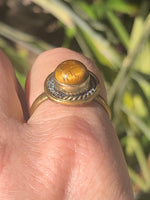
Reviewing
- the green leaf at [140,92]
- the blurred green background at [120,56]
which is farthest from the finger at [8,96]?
the green leaf at [140,92]

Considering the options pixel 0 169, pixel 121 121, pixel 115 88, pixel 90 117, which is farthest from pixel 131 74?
pixel 0 169

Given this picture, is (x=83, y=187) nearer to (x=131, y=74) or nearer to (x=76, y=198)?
(x=76, y=198)

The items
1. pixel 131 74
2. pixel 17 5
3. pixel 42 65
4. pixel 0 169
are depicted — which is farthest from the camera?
pixel 17 5

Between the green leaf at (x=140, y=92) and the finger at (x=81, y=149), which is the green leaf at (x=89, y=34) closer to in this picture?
the green leaf at (x=140, y=92)

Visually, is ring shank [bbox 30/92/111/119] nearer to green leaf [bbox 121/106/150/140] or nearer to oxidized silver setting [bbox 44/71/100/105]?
oxidized silver setting [bbox 44/71/100/105]

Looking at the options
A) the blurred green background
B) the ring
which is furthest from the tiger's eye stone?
the blurred green background

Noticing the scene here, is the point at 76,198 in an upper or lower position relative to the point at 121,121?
upper
